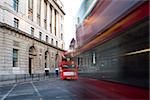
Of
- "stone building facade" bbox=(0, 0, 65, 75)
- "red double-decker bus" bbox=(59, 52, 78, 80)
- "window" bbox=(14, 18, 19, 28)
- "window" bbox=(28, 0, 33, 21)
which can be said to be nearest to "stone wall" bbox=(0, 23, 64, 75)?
"stone building facade" bbox=(0, 0, 65, 75)

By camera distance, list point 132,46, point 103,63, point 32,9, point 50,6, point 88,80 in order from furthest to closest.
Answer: point 50,6, point 32,9, point 88,80, point 103,63, point 132,46

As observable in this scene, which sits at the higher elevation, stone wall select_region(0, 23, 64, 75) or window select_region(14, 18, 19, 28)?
window select_region(14, 18, 19, 28)

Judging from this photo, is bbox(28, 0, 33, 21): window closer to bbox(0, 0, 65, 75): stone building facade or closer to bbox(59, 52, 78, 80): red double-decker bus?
bbox(0, 0, 65, 75): stone building facade

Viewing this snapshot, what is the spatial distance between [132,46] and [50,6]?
202ft

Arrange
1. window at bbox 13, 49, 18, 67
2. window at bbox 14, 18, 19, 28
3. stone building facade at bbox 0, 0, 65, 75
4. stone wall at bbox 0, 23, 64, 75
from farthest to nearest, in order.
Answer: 1. window at bbox 14, 18, 19, 28
2. window at bbox 13, 49, 18, 67
3. stone building facade at bbox 0, 0, 65, 75
4. stone wall at bbox 0, 23, 64, 75

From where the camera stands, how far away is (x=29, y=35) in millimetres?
42656

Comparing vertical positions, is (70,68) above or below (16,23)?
below

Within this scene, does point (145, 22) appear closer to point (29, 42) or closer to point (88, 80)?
point (88, 80)

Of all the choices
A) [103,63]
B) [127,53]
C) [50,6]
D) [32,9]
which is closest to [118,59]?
[127,53]

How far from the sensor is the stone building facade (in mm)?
33312

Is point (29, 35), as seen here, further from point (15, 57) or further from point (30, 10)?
point (15, 57)

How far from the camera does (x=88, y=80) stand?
5055mm

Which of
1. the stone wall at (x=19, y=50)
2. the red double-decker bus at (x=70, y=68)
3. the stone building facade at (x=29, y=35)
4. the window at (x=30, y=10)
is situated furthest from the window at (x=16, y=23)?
the red double-decker bus at (x=70, y=68)

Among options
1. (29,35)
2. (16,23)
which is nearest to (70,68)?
(16,23)
